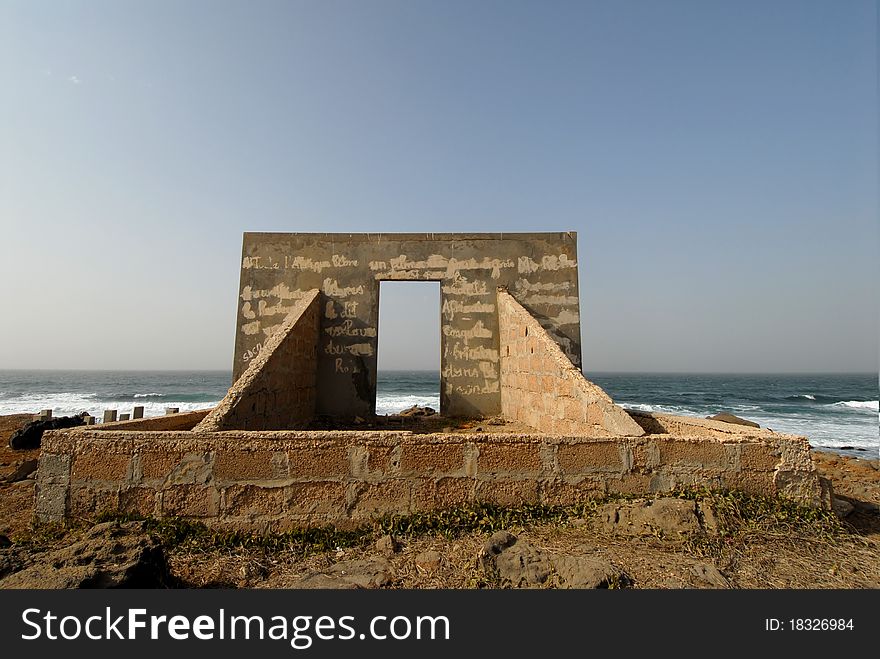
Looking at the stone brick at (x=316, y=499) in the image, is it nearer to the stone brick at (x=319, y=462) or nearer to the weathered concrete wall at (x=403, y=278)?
the stone brick at (x=319, y=462)

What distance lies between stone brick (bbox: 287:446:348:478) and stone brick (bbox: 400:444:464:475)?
536 mm

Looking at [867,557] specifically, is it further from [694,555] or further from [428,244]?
[428,244]

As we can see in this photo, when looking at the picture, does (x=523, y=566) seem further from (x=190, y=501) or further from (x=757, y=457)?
(x=190, y=501)

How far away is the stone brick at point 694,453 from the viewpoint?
148 inches

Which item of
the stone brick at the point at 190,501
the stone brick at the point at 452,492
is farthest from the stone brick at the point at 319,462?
the stone brick at the point at 452,492

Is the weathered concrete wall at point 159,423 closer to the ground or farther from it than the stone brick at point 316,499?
farther from it

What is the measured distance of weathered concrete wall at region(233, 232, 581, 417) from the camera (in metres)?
8.04

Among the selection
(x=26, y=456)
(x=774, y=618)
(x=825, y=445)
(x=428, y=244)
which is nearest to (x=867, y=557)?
(x=774, y=618)

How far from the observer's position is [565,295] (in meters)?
8.09

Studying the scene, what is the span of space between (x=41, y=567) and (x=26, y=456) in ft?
32.8

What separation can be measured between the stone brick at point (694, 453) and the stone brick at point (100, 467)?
476cm

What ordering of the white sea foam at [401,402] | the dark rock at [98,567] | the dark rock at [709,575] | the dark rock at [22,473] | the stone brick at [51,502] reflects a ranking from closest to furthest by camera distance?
the dark rock at [98,567], the dark rock at [709,575], the stone brick at [51,502], the dark rock at [22,473], the white sea foam at [401,402]

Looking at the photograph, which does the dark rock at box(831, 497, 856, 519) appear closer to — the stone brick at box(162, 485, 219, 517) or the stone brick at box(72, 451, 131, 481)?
the stone brick at box(162, 485, 219, 517)

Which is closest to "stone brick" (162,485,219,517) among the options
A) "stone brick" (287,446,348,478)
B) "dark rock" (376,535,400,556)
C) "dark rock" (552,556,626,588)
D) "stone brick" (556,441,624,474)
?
"stone brick" (287,446,348,478)
